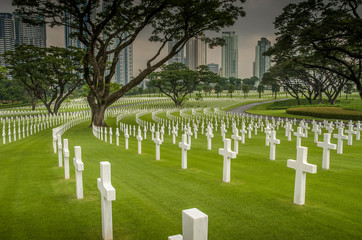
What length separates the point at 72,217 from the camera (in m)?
4.71

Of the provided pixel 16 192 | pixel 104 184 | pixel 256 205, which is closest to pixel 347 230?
pixel 256 205

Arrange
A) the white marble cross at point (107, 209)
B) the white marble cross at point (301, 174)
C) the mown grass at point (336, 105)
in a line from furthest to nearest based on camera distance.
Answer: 1. the mown grass at point (336, 105)
2. the white marble cross at point (301, 174)
3. the white marble cross at point (107, 209)

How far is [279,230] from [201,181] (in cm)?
291

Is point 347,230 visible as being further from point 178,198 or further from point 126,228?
point 126,228

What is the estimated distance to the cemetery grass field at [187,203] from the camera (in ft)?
13.6

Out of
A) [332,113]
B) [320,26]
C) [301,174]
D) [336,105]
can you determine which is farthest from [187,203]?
[336,105]

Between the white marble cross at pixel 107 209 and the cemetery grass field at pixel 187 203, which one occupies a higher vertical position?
the white marble cross at pixel 107 209

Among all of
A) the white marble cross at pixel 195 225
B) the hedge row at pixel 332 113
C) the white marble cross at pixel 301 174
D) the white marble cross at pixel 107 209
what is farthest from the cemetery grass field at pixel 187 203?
the hedge row at pixel 332 113

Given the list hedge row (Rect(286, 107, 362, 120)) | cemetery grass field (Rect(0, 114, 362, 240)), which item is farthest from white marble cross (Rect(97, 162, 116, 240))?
hedge row (Rect(286, 107, 362, 120))

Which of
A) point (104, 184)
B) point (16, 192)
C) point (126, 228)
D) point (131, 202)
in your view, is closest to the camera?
point (104, 184)

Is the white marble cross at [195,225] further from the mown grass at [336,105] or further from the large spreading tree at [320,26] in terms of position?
the mown grass at [336,105]

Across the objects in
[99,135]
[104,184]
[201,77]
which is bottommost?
[99,135]

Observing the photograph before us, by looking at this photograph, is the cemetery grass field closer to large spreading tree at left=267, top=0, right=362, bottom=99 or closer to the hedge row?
large spreading tree at left=267, top=0, right=362, bottom=99

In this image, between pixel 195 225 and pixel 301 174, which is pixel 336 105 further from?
pixel 195 225
